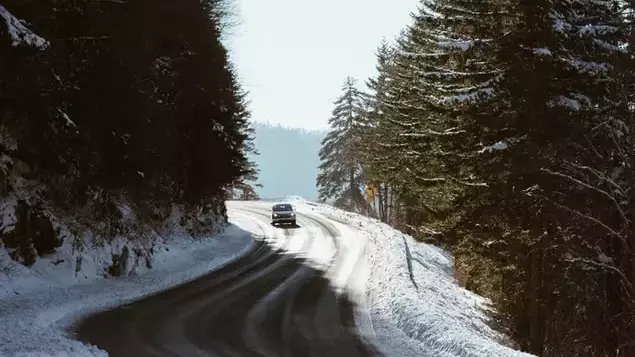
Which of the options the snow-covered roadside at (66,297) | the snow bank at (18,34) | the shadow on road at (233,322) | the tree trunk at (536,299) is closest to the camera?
the snow-covered roadside at (66,297)

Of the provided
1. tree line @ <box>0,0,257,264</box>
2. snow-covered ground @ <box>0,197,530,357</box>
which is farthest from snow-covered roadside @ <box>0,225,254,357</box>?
tree line @ <box>0,0,257,264</box>

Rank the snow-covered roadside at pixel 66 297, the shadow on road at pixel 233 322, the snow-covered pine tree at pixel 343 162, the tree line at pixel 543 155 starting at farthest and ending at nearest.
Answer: the snow-covered pine tree at pixel 343 162 < the tree line at pixel 543 155 < the shadow on road at pixel 233 322 < the snow-covered roadside at pixel 66 297

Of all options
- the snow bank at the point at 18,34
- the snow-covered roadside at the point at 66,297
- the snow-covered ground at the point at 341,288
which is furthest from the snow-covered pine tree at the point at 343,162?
the snow bank at the point at 18,34

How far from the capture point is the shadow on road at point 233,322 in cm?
1045

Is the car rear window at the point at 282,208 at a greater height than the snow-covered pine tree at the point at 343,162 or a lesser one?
lesser

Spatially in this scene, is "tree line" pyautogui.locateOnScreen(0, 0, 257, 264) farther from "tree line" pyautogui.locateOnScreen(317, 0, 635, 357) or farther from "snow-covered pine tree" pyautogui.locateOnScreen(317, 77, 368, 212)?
"snow-covered pine tree" pyautogui.locateOnScreen(317, 77, 368, 212)

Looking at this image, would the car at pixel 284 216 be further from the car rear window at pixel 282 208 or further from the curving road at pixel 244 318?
the curving road at pixel 244 318

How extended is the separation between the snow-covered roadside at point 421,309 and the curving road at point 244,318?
0.79 meters

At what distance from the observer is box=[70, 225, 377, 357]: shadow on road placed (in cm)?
1045

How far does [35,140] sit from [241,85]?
1909cm

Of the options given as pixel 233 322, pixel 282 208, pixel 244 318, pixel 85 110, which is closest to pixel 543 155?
pixel 244 318

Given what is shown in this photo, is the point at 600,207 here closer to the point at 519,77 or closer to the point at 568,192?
the point at 568,192

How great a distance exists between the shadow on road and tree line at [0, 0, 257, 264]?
3.72m

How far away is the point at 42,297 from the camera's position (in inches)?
518
